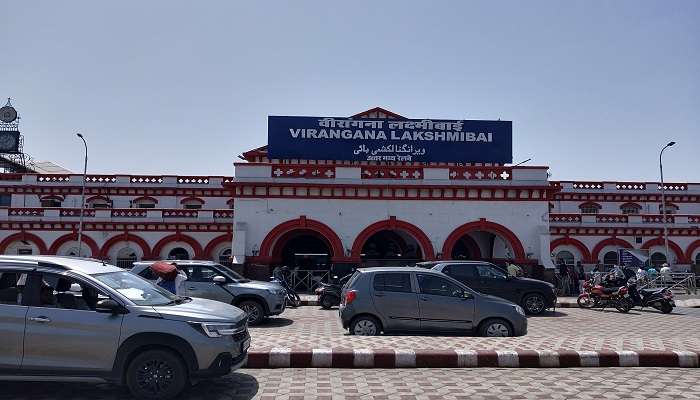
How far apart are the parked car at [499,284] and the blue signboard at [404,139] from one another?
10510 millimetres

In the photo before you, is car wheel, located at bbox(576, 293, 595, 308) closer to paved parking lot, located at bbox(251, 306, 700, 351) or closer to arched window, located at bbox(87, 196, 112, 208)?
paved parking lot, located at bbox(251, 306, 700, 351)

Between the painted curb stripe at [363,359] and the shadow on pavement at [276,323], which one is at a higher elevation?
the painted curb stripe at [363,359]

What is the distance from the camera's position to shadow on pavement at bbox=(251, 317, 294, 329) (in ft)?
43.1

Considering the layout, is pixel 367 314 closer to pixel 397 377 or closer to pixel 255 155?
pixel 397 377

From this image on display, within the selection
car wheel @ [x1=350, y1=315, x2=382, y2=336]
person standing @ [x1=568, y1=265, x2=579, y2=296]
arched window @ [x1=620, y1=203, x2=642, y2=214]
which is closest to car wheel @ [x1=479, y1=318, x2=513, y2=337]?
car wheel @ [x1=350, y1=315, x2=382, y2=336]

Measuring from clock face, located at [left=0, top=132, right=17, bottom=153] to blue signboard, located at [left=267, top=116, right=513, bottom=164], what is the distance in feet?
94.3

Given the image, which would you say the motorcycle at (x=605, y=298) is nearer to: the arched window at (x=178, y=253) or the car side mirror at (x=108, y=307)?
the car side mirror at (x=108, y=307)

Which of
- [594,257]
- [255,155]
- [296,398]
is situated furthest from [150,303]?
[594,257]

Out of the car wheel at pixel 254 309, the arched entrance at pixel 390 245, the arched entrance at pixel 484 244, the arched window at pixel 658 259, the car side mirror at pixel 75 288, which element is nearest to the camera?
the car side mirror at pixel 75 288

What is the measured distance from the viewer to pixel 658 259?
1270 inches

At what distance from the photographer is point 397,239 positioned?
25766mm

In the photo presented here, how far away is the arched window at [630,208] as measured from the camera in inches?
1442

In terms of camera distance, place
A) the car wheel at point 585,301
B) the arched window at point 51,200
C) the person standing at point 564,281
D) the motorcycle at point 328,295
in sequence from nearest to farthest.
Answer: the motorcycle at point 328,295, the car wheel at point 585,301, the person standing at point 564,281, the arched window at point 51,200

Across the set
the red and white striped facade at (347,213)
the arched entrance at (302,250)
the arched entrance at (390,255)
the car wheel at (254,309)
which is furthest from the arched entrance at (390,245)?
the car wheel at (254,309)
